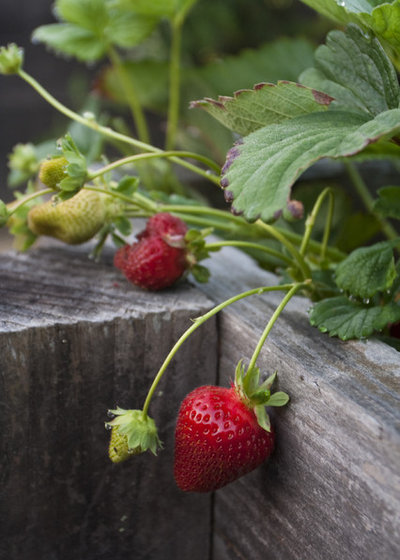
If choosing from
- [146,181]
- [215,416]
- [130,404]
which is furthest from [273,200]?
[146,181]

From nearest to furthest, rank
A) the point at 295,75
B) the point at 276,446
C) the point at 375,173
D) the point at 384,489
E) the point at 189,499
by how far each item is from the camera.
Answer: the point at 384,489, the point at 276,446, the point at 189,499, the point at 295,75, the point at 375,173

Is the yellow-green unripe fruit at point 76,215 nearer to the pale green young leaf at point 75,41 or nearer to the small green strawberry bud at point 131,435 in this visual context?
the small green strawberry bud at point 131,435

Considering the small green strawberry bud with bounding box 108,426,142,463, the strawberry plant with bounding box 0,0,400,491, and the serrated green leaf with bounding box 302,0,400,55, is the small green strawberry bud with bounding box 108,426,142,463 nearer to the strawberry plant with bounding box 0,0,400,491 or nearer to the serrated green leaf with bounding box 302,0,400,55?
the strawberry plant with bounding box 0,0,400,491

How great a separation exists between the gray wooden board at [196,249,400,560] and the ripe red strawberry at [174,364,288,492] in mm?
32

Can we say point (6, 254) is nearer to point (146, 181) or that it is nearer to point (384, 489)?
point (146, 181)

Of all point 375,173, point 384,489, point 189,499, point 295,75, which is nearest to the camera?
point 384,489

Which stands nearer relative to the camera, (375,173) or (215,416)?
(215,416)

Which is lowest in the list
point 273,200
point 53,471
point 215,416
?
point 53,471

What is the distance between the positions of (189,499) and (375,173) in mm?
794

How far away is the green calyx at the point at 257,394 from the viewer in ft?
1.73

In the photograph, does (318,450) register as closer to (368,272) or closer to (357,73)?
(368,272)

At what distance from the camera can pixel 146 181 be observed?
1.11 meters

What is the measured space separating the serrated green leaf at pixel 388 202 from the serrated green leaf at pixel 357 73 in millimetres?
96

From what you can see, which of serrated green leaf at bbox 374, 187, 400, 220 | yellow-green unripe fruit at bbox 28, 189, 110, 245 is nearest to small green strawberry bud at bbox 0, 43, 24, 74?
yellow-green unripe fruit at bbox 28, 189, 110, 245
